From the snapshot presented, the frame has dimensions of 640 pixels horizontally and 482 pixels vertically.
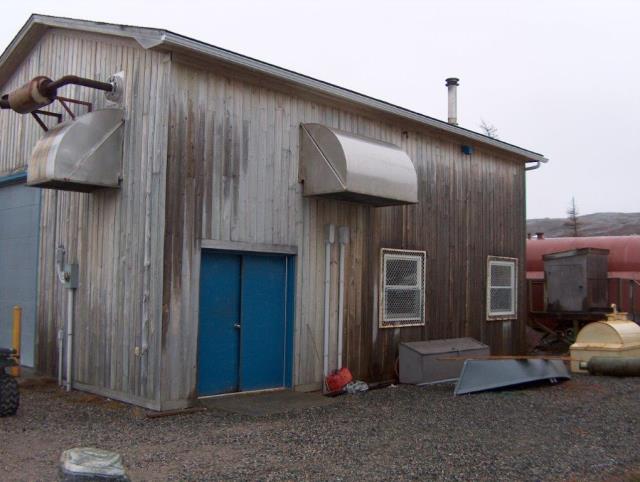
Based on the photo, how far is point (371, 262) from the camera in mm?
11523

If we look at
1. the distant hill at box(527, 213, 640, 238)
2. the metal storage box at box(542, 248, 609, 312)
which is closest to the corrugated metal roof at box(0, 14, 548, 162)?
the metal storage box at box(542, 248, 609, 312)

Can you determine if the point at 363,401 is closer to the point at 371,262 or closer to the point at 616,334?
the point at 371,262

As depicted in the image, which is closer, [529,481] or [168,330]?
[529,481]

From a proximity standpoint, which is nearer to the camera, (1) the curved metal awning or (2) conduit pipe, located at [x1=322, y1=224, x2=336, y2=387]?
(1) the curved metal awning

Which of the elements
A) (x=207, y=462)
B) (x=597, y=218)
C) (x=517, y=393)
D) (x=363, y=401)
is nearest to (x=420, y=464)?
(x=207, y=462)

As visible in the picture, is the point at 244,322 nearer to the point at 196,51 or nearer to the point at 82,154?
the point at 82,154

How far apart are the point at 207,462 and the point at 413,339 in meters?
6.55

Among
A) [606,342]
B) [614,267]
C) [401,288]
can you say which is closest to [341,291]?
[401,288]

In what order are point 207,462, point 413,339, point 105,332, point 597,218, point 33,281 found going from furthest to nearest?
point 597,218 < point 413,339 < point 33,281 < point 105,332 < point 207,462

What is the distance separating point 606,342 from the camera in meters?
12.7

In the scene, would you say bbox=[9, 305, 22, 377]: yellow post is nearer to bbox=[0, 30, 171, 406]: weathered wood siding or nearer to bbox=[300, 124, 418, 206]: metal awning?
bbox=[0, 30, 171, 406]: weathered wood siding

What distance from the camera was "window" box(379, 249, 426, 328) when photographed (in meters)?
11.8

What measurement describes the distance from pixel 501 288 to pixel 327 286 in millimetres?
5408

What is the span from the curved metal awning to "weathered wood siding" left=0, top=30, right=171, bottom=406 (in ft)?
0.55
